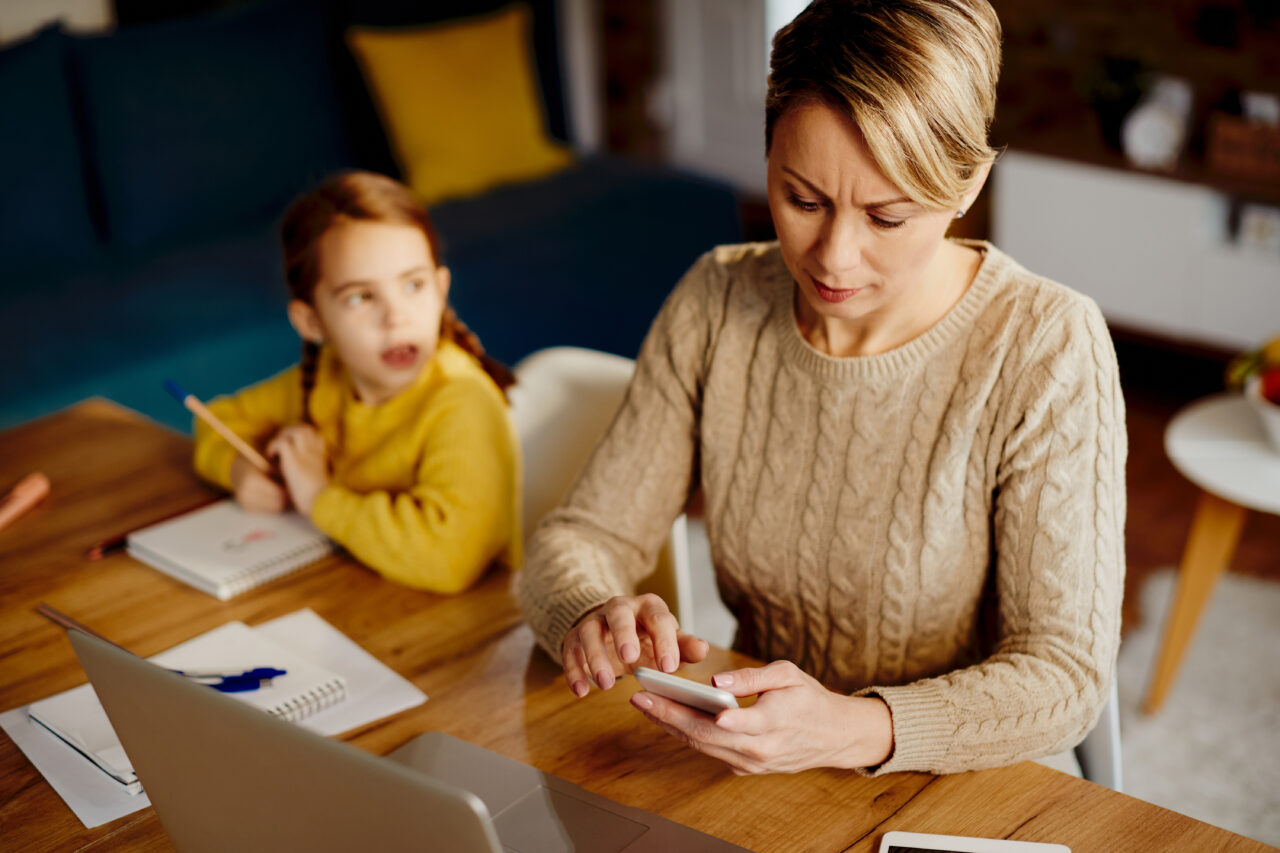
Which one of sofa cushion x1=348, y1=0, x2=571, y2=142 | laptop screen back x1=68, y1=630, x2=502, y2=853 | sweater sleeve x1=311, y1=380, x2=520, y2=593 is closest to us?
laptop screen back x1=68, y1=630, x2=502, y2=853

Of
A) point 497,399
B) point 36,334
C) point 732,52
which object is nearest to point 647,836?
point 497,399

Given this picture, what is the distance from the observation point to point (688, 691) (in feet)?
2.95

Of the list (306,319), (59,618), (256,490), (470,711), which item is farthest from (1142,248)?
(59,618)

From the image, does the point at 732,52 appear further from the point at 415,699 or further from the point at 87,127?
the point at 415,699

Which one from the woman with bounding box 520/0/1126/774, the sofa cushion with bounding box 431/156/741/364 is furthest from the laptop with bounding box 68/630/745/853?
the sofa cushion with bounding box 431/156/741/364

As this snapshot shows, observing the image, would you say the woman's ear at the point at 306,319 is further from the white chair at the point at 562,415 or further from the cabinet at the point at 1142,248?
the cabinet at the point at 1142,248

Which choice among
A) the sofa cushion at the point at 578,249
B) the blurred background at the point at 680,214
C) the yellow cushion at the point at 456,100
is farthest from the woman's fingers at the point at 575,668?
the yellow cushion at the point at 456,100

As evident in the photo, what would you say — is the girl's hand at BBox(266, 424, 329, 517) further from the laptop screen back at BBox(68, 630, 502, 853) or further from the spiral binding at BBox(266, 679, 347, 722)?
the laptop screen back at BBox(68, 630, 502, 853)

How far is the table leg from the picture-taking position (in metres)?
2.03

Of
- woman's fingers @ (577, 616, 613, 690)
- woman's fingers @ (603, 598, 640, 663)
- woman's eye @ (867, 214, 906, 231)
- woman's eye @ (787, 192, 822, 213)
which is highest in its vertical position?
woman's eye @ (787, 192, 822, 213)

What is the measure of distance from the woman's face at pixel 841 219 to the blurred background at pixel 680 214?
65.3 inches

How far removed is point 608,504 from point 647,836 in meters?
0.43

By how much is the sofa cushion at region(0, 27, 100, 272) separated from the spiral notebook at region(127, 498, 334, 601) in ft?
5.87

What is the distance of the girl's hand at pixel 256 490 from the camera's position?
4.63 ft
